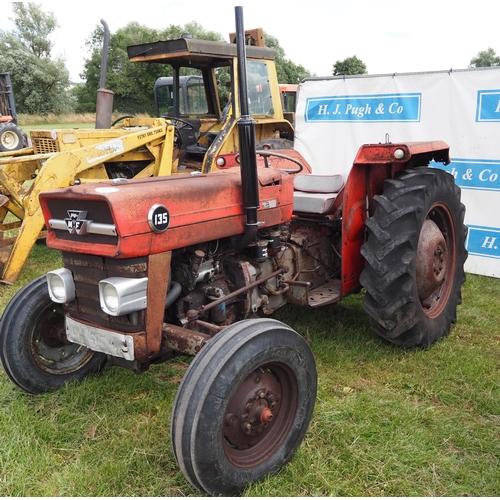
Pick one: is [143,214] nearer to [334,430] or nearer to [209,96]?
[334,430]

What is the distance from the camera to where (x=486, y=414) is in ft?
9.21

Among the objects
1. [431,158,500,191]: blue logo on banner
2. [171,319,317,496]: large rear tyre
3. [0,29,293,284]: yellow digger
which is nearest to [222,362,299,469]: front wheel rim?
[171,319,317,496]: large rear tyre

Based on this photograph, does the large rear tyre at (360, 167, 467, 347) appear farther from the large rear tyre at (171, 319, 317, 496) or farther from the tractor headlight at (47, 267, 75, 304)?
the tractor headlight at (47, 267, 75, 304)

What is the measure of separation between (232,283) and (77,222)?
96 cm

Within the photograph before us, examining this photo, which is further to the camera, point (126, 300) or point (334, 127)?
point (334, 127)

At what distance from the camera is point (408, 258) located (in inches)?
125

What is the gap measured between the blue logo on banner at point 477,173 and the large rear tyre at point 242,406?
3818 mm

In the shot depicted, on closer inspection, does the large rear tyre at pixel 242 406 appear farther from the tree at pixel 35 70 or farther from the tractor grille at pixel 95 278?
the tree at pixel 35 70

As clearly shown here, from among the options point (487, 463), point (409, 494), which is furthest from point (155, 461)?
point (487, 463)

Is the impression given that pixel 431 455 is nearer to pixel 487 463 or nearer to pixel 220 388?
pixel 487 463

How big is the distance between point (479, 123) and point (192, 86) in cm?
368

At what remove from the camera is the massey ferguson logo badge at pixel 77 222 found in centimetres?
237

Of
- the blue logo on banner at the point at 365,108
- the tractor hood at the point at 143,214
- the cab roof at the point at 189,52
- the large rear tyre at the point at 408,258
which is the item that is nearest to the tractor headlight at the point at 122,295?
the tractor hood at the point at 143,214

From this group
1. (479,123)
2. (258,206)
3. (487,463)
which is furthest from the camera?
(479,123)
